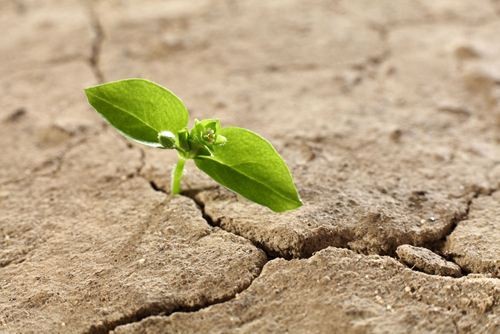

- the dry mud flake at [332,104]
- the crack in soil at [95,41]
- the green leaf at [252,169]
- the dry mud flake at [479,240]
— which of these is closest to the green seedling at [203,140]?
the green leaf at [252,169]

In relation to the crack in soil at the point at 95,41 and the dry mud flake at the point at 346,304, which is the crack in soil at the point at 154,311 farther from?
the crack in soil at the point at 95,41

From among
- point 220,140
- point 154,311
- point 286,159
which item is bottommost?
point 154,311

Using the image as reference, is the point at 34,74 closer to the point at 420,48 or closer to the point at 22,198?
the point at 22,198

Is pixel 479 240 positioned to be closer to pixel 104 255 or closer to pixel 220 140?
pixel 220 140

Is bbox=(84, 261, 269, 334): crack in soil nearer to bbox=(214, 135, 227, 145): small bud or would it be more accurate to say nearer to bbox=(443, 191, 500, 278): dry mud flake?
bbox=(214, 135, 227, 145): small bud

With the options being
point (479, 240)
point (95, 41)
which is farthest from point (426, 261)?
point (95, 41)

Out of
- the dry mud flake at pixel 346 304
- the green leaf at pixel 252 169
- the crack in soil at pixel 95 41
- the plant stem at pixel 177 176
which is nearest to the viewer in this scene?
the dry mud flake at pixel 346 304
